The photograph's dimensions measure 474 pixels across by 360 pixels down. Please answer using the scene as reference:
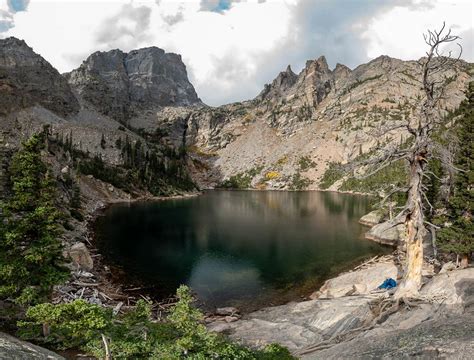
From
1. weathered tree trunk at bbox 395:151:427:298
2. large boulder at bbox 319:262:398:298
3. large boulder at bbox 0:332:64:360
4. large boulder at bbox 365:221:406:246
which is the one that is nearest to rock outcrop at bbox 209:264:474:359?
weathered tree trunk at bbox 395:151:427:298

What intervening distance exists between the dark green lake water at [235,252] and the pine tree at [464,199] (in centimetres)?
1306

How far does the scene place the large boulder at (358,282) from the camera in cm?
3195

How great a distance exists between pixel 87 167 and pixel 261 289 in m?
101

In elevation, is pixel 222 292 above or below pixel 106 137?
below

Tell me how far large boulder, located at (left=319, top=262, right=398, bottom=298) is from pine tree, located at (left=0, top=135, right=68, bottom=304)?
23.3 m

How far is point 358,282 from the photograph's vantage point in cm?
3400

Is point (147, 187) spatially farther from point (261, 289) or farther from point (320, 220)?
point (261, 289)

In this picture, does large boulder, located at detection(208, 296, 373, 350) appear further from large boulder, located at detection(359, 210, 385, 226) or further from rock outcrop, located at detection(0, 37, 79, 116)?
rock outcrop, located at detection(0, 37, 79, 116)

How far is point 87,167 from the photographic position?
119625 millimetres

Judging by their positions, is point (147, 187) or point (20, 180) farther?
point (147, 187)

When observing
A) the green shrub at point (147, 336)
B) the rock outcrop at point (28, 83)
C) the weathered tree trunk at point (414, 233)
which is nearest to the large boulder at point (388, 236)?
Result: the weathered tree trunk at point (414, 233)

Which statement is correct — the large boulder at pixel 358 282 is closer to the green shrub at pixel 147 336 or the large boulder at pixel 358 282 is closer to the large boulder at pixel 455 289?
the large boulder at pixel 455 289

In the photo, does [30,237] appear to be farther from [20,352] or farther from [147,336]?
[147,336]

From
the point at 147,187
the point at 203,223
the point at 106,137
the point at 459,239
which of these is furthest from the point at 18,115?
the point at 459,239
